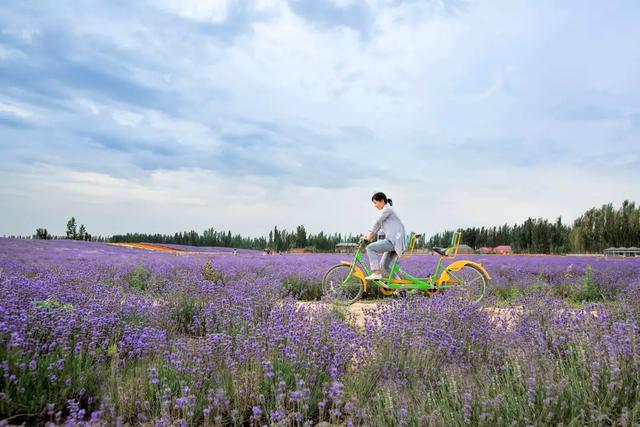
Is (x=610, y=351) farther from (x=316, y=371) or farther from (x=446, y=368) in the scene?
(x=316, y=371)

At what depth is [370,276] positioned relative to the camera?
23.6 feet

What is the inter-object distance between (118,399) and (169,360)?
48 cm

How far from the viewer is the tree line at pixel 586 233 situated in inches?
1449

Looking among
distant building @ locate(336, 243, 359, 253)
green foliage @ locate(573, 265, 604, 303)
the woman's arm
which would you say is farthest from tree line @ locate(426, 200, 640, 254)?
the woman's arm

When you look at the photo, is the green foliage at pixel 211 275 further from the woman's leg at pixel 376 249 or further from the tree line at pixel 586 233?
the tree line at pixel 586 233

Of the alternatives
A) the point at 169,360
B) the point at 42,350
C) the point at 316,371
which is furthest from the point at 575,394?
the point at 42,350

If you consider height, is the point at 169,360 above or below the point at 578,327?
below

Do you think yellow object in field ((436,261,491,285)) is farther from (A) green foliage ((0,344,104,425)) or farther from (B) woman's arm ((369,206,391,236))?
(A) green foliage ((0,344,104,425))

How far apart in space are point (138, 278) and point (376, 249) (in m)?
4.96

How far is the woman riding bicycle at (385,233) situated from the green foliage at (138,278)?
13.9ft

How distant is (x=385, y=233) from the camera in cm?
701

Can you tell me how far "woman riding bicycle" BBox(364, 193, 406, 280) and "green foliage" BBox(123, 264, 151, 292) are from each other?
13.9 ft

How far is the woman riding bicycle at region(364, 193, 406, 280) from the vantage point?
6949mm

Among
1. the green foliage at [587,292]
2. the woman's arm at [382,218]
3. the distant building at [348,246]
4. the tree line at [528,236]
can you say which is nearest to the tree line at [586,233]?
the tree line at [528,236]
